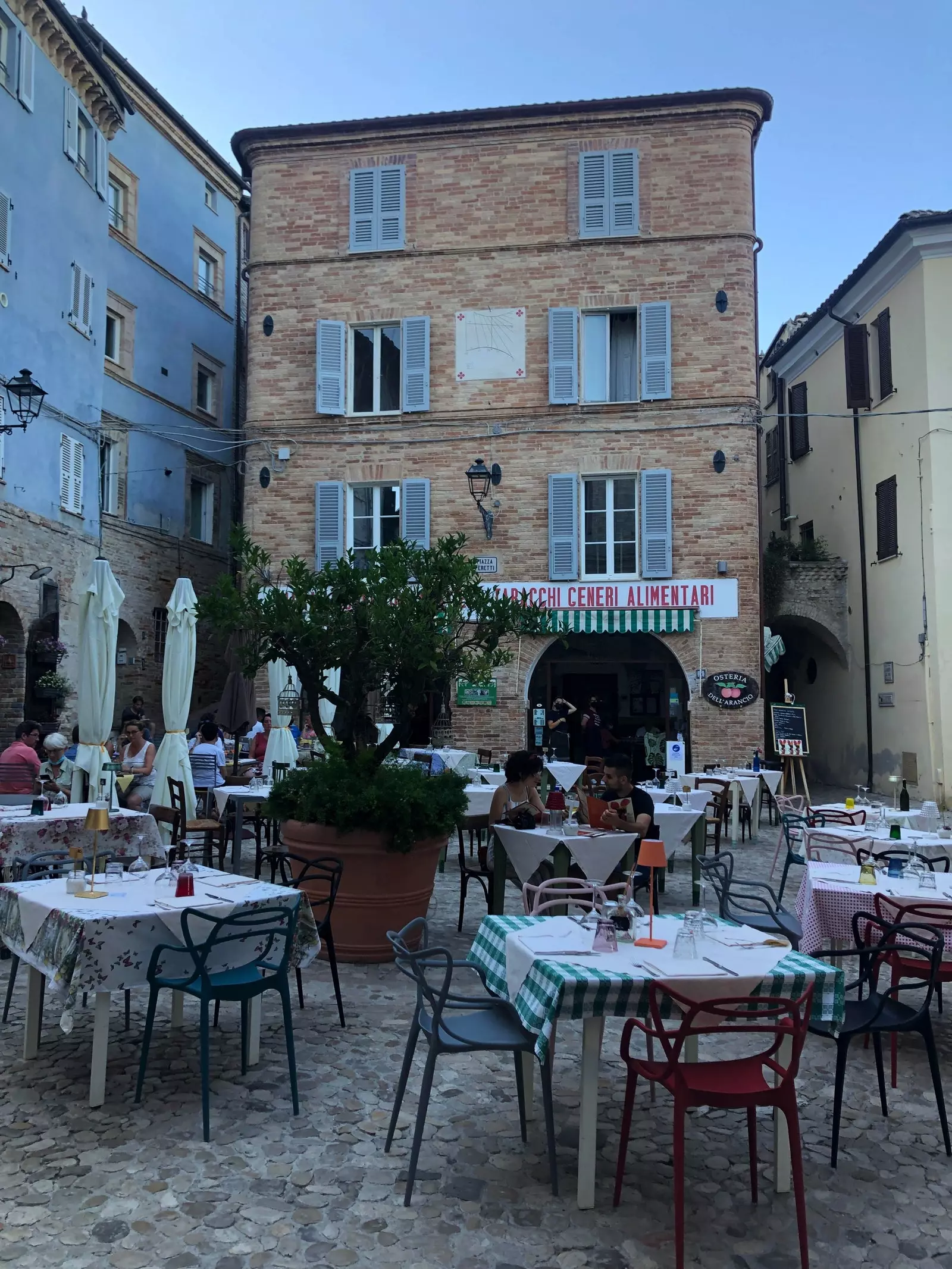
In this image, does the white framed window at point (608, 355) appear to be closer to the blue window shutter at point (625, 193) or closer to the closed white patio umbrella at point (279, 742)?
the blue window shutter at point (625, 193)

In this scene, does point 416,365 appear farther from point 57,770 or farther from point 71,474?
point 57,770

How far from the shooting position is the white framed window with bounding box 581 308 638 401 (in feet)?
58.1

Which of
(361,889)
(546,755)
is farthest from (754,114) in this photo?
(361,889)

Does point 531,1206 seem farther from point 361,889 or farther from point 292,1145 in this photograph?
point 361,889

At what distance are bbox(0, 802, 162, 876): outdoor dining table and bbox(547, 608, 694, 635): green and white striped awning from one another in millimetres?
9635

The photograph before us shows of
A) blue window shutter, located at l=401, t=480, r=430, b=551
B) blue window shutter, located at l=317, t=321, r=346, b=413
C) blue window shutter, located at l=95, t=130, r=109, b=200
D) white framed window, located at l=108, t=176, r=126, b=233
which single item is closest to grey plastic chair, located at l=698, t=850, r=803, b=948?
blue window shutter, located at l=401, t=480, r=430, b=551

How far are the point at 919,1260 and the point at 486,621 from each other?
4.74m

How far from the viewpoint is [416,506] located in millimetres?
17781

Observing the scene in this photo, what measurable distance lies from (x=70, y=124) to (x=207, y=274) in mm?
6301

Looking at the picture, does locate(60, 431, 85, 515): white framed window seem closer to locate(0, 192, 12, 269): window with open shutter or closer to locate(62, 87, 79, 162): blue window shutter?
locate(0, 192, 12, 269): window with open shutter

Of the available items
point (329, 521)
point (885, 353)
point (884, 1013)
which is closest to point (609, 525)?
point (329, 521)

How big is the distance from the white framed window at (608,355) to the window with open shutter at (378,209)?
12.1 ft

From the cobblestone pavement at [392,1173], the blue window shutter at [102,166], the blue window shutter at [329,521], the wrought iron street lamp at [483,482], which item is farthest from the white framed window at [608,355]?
the cobblestone pavement at [392,1173]

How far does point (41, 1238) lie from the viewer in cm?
338
